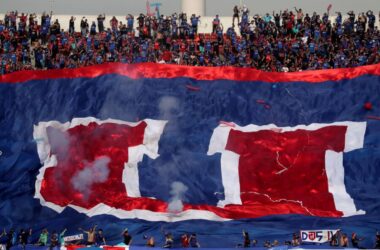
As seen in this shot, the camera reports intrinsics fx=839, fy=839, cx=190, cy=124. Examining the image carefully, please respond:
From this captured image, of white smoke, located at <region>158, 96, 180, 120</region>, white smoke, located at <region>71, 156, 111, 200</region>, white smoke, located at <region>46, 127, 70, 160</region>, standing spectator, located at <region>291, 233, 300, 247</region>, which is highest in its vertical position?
white smoke, located at <region>158, 96, 180, 120</region>

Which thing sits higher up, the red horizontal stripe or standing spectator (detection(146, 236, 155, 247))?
the red horizontal stripe

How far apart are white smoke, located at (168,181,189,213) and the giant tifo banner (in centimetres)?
3

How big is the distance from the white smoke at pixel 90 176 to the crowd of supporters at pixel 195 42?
602 centimetres

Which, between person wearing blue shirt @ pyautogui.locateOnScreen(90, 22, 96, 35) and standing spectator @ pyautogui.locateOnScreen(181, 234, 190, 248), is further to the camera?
person wearing blue shirt @ pyautogui.locateOnScreen(90, 22, 96, 35)

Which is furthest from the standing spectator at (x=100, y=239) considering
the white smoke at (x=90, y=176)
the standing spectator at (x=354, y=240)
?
the standing spectator at (x=354, y=240)

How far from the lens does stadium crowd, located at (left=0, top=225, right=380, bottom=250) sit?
20641 millimetres

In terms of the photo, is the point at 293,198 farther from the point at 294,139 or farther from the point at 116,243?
the point at 116,243

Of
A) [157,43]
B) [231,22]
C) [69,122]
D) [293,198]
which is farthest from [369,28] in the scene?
[69,122]

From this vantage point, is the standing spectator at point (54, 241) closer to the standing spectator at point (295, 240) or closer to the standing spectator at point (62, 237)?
the standing spectator at point (62, 237)

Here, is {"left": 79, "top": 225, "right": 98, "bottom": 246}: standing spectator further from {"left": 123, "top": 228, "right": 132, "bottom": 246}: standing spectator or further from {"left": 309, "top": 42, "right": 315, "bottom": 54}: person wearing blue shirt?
{"left": 309, "top": 42, "right": 315, "bottom": 54}: person wearing blue shirt

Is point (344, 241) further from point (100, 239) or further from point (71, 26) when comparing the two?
point (71, 26)

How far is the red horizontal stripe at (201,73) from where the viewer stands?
82.5ft

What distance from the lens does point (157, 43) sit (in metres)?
30.3

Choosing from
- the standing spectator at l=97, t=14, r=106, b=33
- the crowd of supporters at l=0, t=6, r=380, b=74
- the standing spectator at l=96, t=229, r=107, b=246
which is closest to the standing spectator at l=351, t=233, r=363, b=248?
the standing spectator at l=96, t=229, r=107, b=246
